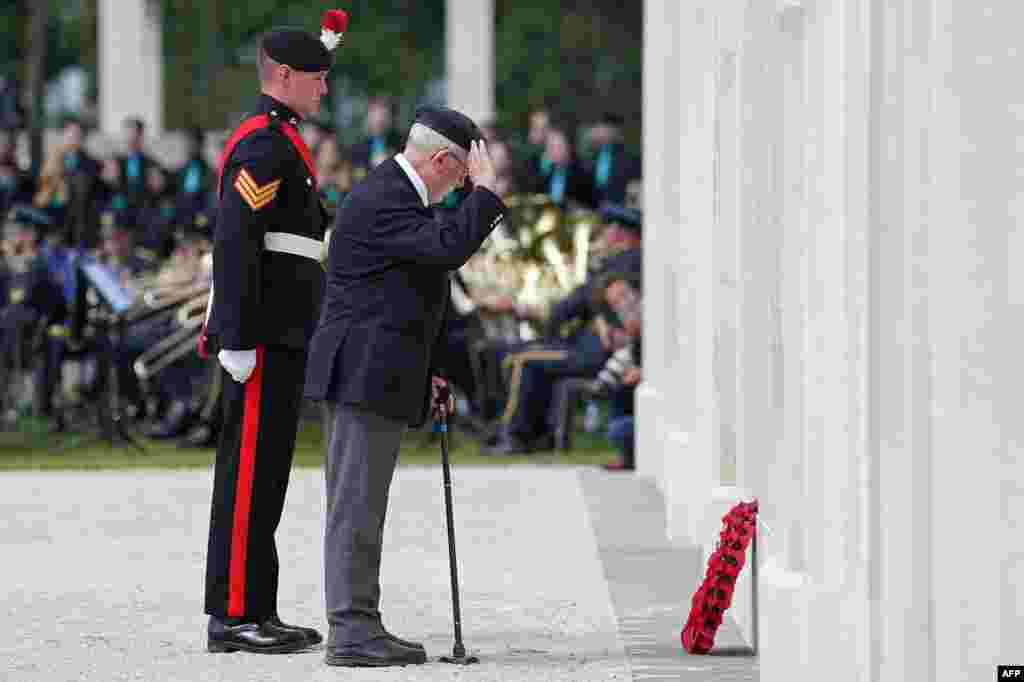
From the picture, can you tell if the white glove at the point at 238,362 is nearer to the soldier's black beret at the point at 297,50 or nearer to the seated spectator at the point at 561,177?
the soldier's black beret at the point at 297,50

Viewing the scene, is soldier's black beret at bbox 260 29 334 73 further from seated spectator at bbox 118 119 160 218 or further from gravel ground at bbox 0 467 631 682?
seated spectator at bbox 118 119 160 218

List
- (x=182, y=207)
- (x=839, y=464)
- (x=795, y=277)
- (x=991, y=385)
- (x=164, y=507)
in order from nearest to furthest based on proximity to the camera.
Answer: (x=991, y=385) < (x=839, y=464) < (x=795, y=277) < (x=164, y=507) < (x=182, y=207)

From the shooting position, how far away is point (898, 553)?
22.5ft

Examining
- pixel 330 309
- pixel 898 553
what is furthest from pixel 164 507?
pixel 898 553

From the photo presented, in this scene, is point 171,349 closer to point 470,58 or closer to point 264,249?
point 264,249

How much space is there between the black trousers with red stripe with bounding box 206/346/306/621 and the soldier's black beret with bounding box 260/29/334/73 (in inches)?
37.4

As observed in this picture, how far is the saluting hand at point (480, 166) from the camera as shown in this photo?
8.62 metres

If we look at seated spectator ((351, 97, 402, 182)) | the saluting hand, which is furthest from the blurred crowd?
the saluting hand

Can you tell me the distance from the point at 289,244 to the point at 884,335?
2.84 meters

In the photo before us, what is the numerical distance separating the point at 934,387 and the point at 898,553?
452 millimetres

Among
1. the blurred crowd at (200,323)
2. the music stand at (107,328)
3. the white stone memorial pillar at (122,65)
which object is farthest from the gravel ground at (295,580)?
the white stone memorial pillar at (122,65)

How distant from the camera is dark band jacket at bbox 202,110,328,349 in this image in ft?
29.8

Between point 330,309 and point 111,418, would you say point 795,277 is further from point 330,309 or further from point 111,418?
point 111,418

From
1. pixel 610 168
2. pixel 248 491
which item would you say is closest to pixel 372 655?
pixel 248 491
